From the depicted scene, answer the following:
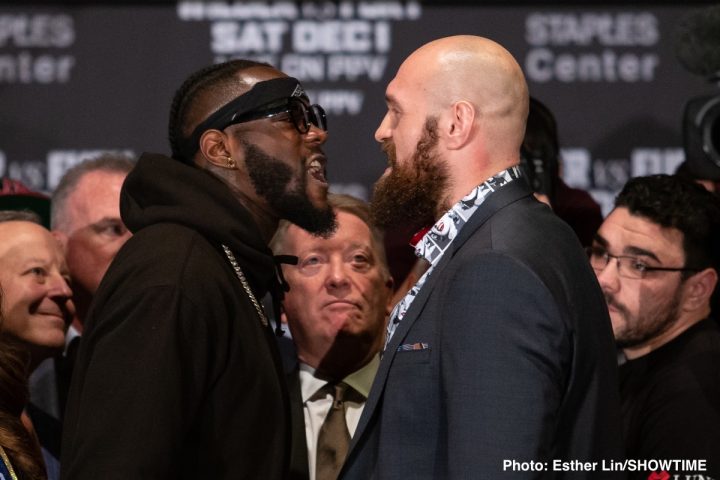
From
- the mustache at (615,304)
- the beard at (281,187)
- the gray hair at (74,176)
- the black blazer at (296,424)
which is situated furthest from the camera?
the gray hair at (74,176)

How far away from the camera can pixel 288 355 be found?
328cm

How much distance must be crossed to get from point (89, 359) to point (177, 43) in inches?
102

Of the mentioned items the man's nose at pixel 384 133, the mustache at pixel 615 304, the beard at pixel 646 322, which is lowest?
the beard at pixel 646 322

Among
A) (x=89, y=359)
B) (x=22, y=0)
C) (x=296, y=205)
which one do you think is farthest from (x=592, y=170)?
(x=89, y=359)

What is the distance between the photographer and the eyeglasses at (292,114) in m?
2.62

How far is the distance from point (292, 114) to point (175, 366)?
834 mm

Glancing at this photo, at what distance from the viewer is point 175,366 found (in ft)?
6.73

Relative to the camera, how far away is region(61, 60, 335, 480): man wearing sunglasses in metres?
2.03

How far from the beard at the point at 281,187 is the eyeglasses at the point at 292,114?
0.06 metres

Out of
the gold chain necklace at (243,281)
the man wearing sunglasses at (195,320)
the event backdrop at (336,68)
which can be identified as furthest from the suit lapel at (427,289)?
the event backdrop at (336,68)

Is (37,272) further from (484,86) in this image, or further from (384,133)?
(484,86)

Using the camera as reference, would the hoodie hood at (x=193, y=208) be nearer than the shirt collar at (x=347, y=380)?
Yes

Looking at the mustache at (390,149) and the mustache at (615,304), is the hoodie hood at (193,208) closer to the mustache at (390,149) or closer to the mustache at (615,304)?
the mustache at (390,149)

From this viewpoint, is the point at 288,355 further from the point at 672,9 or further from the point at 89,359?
the point at 672,9
